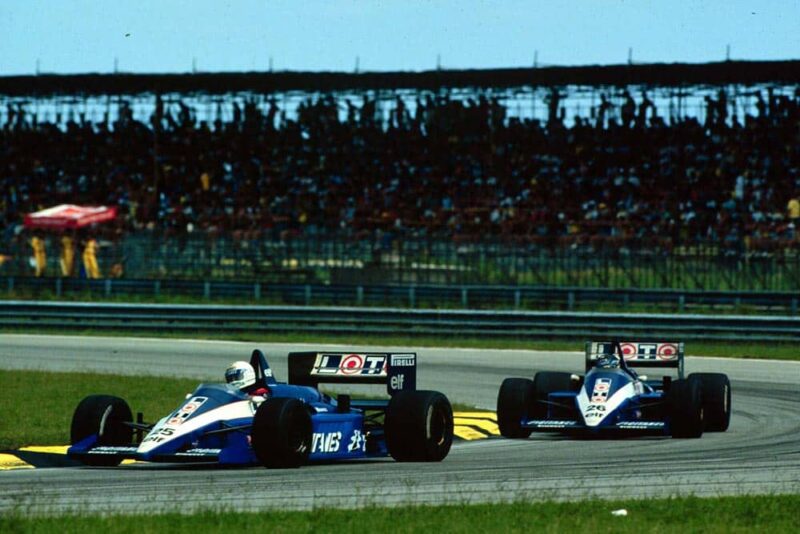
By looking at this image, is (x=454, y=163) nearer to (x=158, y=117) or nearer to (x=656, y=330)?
(x=158, y=117)

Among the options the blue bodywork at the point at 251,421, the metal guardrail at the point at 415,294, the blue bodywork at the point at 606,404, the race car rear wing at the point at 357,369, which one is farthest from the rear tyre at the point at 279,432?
the metal guardrail at the point at 415,294

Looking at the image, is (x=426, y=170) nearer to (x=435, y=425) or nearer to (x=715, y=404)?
(x=715, y=404)

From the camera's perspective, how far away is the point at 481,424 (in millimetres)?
15773

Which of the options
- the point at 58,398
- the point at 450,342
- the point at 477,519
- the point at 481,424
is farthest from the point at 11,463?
the point at 450,342

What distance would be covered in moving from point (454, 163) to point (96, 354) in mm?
23612

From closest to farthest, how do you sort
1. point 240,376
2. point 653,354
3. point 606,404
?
point 240,376 < point 606,404 < point 653,354

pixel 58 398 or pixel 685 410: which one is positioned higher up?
Result: pixel 685 410

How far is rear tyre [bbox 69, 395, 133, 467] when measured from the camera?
11844 mm

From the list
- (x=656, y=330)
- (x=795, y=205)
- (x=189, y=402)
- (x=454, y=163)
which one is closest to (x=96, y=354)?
(x=656, y=330)

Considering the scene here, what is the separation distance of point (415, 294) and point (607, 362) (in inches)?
598

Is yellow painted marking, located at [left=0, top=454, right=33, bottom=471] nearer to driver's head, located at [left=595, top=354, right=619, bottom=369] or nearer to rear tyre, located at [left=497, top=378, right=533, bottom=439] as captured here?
rear tyre, located at [left=497, top=378, right=533, bottom=439]

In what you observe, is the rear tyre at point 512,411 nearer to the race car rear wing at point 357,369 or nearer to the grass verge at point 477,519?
the race car rear wing at point 357,369

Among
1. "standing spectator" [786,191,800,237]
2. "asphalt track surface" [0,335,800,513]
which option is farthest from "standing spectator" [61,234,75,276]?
"asphalt track surface" [0,335,800,513]

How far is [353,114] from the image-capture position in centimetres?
5031
